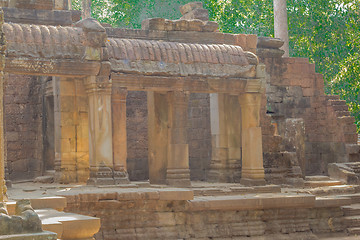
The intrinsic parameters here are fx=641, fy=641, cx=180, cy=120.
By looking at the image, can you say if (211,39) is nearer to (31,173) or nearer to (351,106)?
Result: (31,173)

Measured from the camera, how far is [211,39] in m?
16.2

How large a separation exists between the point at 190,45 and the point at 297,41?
1381 cm

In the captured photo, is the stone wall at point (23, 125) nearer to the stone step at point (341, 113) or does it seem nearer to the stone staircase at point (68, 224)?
the stone staircase at point (68, 224)

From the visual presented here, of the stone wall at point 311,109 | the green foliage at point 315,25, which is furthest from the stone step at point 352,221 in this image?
the green foliage at point 315,25

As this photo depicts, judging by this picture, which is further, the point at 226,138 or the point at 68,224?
the point at 226,138

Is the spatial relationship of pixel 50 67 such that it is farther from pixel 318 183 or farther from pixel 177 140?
pixel 318 183

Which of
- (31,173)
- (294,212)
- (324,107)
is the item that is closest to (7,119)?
(31,173)

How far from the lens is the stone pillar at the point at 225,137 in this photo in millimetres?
15406

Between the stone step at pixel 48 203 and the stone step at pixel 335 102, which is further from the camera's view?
the stone step at pixel 335 102

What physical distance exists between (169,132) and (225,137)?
2.10m

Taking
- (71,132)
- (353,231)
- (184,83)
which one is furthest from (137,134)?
(353,231)

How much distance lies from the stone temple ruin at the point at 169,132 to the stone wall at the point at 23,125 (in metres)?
0.03

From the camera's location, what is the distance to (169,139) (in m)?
13.9

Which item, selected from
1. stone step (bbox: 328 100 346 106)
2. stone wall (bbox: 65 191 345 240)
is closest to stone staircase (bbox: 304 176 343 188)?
stone wall (bbox: 65 191 345 240)
